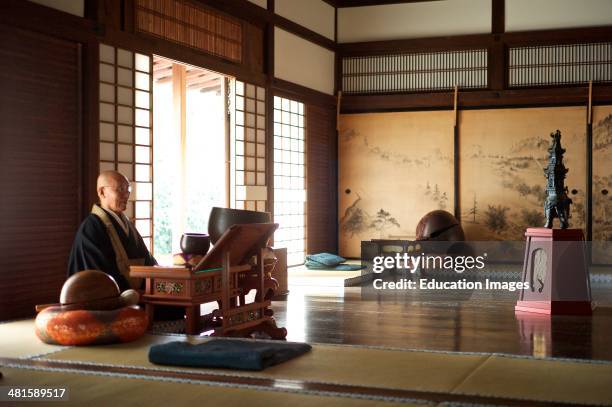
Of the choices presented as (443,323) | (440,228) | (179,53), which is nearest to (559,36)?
(440,228)

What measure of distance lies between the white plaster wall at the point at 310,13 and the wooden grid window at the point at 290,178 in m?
0.87

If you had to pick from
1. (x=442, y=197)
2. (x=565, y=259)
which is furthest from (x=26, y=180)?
(x=442, y=197)

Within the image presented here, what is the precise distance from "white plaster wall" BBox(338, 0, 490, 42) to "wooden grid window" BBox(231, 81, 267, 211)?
2.17 m

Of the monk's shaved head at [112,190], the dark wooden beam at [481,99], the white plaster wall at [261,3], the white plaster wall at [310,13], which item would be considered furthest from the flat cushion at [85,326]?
the dark wooden beam at [481,99]

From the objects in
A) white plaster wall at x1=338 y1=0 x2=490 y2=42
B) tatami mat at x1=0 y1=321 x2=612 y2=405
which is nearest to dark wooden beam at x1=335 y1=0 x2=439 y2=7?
white plaster wall at x1=338 y1=0 x2=490 y2=42

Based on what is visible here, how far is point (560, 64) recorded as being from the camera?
8859mm

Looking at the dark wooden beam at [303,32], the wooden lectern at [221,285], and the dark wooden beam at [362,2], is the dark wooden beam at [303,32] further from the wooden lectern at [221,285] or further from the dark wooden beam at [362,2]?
the wooden lectern at [221,285]

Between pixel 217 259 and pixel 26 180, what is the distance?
59.4 inches

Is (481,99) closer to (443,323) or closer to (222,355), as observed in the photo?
(443,323)

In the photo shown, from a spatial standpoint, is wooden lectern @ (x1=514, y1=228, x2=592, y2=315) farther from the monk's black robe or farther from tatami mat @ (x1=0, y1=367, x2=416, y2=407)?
tatami mat @ (x1=0, y1=367, x2=416, y2=407)

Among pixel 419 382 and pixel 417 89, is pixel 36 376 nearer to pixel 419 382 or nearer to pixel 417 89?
pixel 419 382

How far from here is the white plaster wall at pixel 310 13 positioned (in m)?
8.25

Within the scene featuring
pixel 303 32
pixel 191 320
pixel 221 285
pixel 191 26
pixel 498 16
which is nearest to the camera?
pixel 191 320

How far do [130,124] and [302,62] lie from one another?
3327mm
